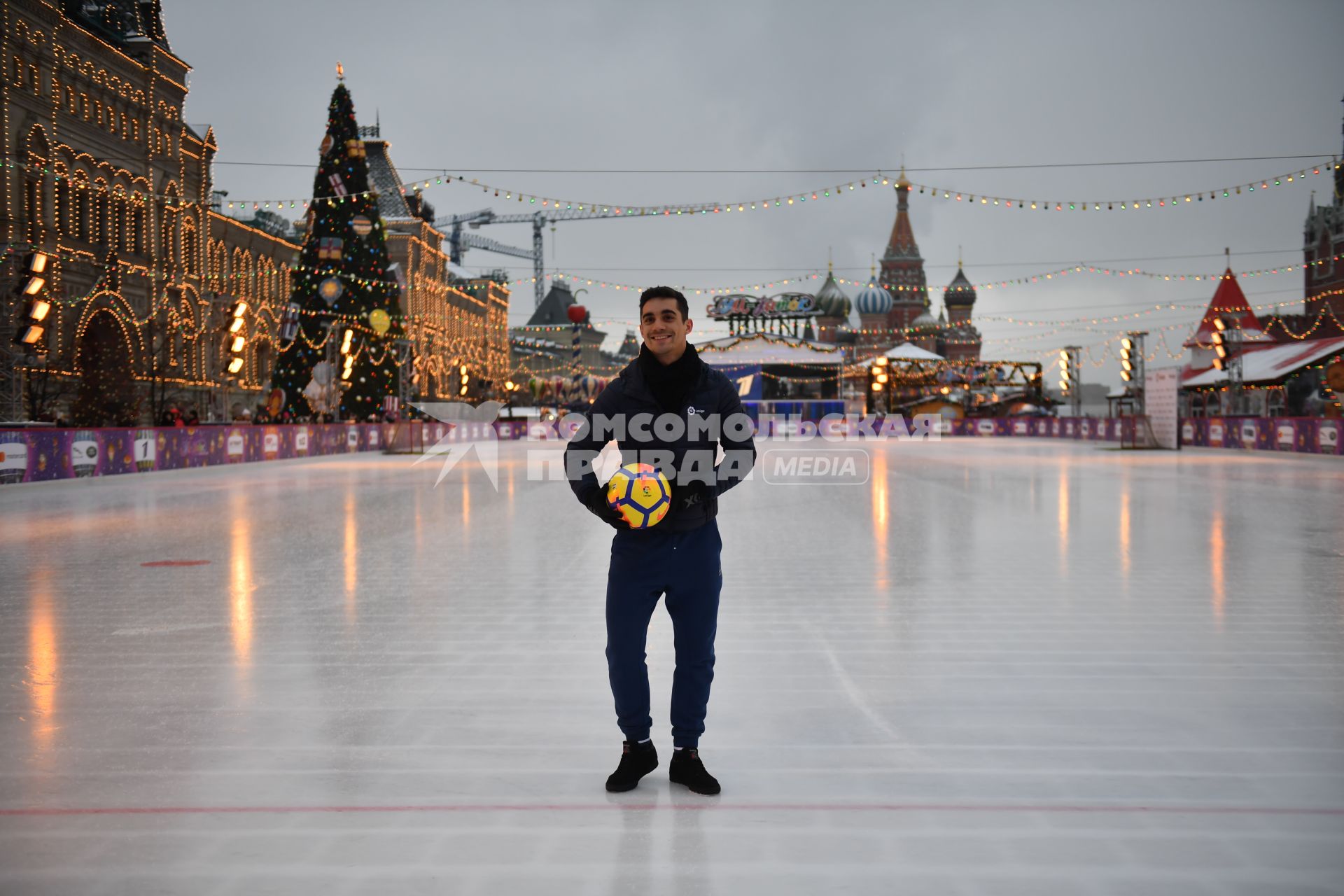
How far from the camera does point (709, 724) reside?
14.5 ft

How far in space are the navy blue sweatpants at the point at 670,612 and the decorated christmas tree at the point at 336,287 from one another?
35262 mm

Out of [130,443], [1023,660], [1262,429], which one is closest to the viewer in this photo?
[1023,660]

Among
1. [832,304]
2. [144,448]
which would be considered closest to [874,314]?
[832,304]

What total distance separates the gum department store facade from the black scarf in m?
23.0

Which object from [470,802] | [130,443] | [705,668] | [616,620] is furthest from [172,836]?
[130,443]

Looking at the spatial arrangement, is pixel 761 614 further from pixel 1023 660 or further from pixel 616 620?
pixel 616 620

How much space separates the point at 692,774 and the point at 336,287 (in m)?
37.2

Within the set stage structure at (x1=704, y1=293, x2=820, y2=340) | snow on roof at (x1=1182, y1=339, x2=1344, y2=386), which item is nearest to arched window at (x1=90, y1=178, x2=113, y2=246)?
snow on roof at (x1=1182, y1=339, x2=1344, y2=386)

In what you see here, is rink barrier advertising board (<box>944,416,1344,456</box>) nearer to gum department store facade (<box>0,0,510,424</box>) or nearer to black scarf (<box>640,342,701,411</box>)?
black scarf (<box>640,342,701,411</box>)

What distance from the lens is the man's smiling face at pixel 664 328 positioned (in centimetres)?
354

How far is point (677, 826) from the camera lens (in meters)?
3.27

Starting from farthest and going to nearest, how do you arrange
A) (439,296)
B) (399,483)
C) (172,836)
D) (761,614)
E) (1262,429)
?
(439,296)
(1262,429)
(399,483)
(761,614)
(172,836)

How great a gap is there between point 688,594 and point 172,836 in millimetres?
1707

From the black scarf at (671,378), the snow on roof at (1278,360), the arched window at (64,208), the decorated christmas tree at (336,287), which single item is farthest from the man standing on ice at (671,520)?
the snow on roof at (1278,360)
